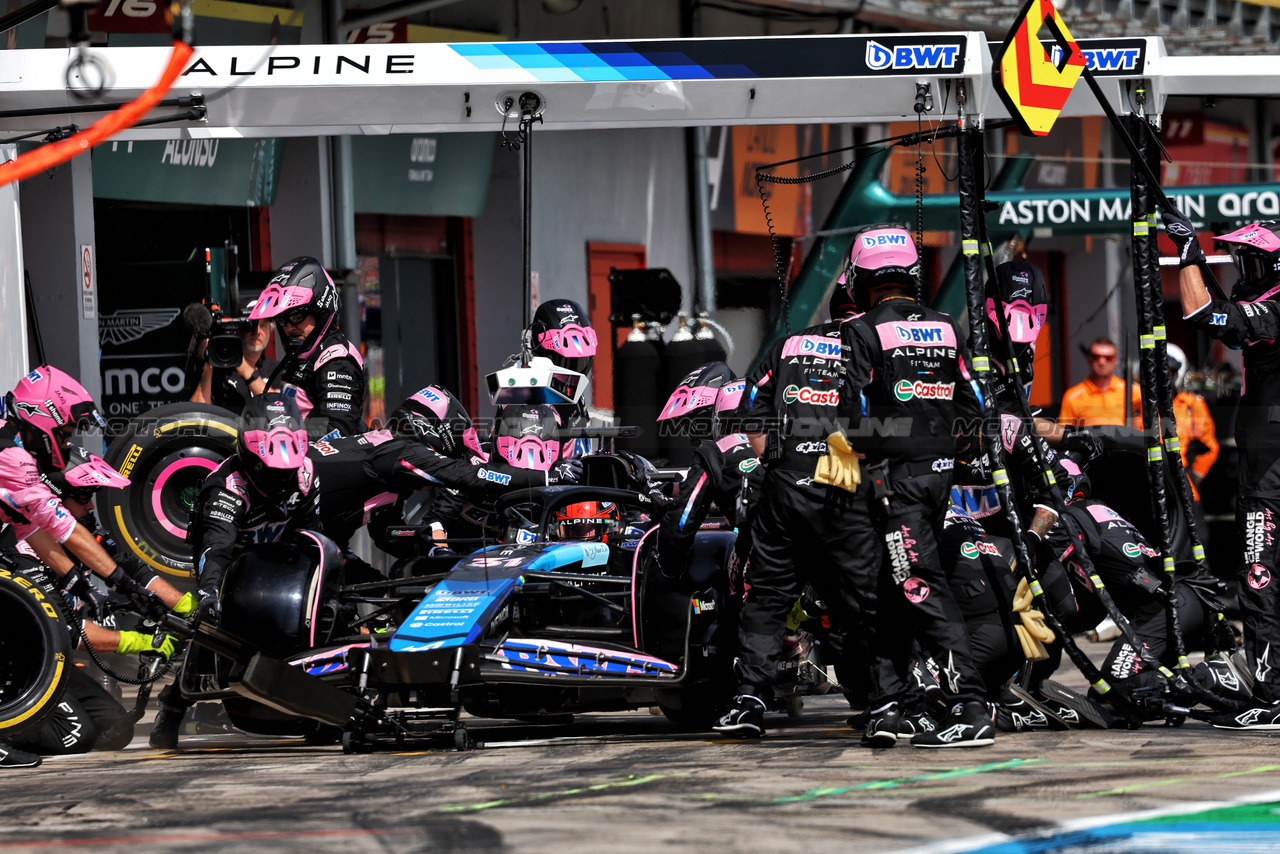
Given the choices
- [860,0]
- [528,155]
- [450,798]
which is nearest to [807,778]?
[450,798]

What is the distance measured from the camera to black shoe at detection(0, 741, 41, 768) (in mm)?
6637

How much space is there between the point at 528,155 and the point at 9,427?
2.65m

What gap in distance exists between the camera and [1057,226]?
559 inches

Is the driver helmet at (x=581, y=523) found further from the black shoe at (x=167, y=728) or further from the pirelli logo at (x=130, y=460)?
the pirelli logo at (x=130, y=460)

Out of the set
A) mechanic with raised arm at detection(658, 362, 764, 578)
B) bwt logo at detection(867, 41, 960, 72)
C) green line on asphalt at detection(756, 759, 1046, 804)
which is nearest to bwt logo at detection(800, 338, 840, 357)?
mechanic with raised arm at detection(658, 362, 764, 578)

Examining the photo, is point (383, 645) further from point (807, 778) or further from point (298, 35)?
point (298, 35)

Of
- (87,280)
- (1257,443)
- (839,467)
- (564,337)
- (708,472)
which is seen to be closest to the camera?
(839,467)

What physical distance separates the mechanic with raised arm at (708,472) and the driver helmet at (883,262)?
83 centimetres

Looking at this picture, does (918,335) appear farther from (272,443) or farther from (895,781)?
(272,443)

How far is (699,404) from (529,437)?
0.77 meters

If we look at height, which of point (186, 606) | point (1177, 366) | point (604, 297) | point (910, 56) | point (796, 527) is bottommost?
point (186, 606)

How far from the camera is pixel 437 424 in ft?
25.8

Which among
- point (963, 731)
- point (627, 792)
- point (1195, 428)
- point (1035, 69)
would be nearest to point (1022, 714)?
point (963, 731)

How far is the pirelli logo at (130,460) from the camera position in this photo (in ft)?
30.4
